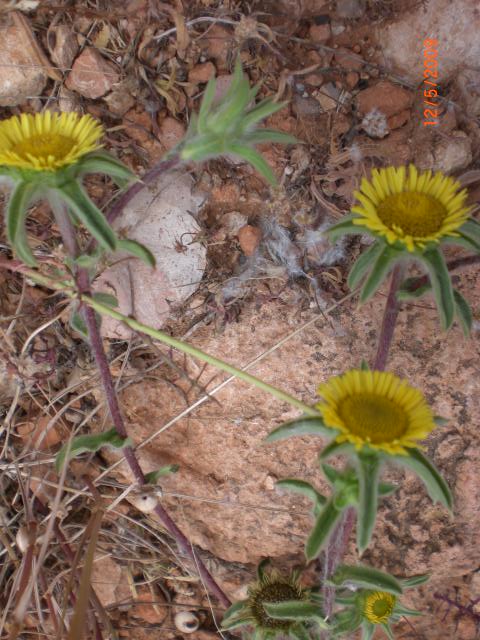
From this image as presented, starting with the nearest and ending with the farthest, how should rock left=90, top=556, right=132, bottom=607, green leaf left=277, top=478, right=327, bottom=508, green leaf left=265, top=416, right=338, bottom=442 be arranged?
green leaf left=265, top=416, right=338, bottom=442
green leaf left=277, top=478, right=327, bottom=508
rock left=90, top=556, right=132, bottom=607

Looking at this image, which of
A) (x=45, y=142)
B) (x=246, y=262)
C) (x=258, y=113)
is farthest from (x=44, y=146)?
(x=246, y=262)

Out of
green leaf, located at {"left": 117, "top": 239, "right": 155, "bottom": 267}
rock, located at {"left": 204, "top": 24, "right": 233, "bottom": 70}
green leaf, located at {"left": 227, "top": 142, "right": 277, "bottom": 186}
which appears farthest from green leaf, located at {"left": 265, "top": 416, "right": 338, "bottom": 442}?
rock, located at {"left": 204, "top": 24, "right": 233, "bottom": 70}

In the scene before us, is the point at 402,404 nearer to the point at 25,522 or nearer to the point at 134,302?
the point at 134,302

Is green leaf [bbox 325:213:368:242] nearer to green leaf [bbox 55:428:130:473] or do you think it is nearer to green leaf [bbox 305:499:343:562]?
green leaf [bbox 305:499:343:562]

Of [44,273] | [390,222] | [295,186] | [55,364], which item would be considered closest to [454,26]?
[295,186]

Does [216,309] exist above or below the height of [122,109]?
below

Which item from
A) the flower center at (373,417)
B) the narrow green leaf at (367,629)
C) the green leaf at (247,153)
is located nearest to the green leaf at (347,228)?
the green leaf at (247,153)

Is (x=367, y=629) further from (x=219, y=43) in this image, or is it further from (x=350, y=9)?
(x=350, y=9)
